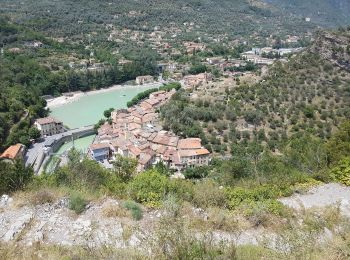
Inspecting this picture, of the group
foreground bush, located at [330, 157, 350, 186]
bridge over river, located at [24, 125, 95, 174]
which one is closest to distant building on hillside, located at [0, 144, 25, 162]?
bridge over river, located at [24, 125, 95, 174]

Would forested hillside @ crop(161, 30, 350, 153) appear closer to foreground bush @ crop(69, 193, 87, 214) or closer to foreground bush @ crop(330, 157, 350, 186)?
foreground bush @ crop(330, 157, 350, 186)

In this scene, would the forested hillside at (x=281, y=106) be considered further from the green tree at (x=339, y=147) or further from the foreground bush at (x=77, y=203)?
the foreground bush at (x=77, y=203)

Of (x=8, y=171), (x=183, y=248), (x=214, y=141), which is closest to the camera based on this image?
(x=183, y=248)

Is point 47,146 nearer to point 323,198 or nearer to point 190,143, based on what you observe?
point 190,143

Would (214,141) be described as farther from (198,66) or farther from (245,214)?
(198,66)

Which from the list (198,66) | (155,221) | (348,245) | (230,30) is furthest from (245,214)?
(230,30)

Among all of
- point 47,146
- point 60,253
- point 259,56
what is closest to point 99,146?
point 47,146
